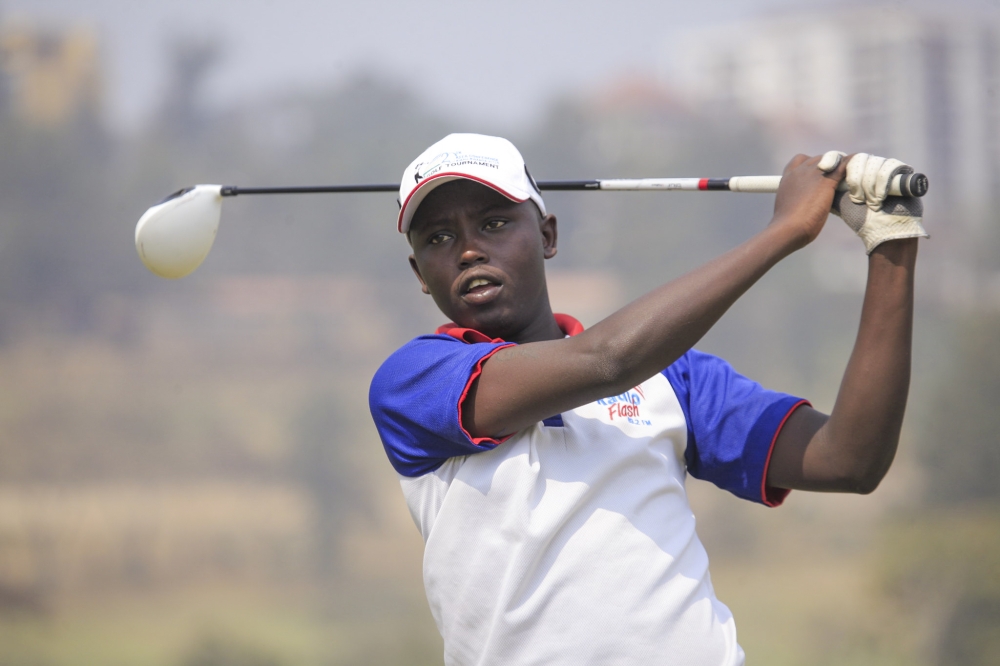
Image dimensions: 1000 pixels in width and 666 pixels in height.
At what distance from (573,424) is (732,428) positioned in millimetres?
333

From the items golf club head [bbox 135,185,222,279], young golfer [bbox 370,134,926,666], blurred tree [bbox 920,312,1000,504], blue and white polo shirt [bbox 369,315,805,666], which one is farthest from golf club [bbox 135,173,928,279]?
blurred tree [bbox 920,312,1000,504]

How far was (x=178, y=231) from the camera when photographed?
1.83 metres

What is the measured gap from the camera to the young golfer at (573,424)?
3.84ft

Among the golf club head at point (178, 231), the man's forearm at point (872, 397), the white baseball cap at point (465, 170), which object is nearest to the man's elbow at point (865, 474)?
the man's forearm at point (872, 397)

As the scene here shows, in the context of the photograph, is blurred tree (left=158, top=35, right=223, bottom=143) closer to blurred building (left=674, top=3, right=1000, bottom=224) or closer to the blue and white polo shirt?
blurred building (left=674, top=3, right=1000, bottom=224)

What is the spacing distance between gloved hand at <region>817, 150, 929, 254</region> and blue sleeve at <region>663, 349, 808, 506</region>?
1.16 ft

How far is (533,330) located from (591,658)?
53 cm

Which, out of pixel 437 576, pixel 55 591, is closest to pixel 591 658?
pixel 437 576

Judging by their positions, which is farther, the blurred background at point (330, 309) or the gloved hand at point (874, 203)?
the blurred background at point (330, 309)

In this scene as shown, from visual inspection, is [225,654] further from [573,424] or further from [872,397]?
[872,397]

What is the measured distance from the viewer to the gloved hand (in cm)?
123

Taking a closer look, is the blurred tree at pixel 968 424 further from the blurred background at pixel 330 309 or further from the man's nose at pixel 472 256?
the man's nose at pixel 472 256

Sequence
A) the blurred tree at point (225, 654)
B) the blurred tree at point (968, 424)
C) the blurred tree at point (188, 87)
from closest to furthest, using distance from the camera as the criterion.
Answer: the blurred tree at point (968, 424) → the blurred tree at point (225, 654) → the blurred tree at point (188, 87)

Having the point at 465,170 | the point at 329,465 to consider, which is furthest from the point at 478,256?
the point at 329,465
